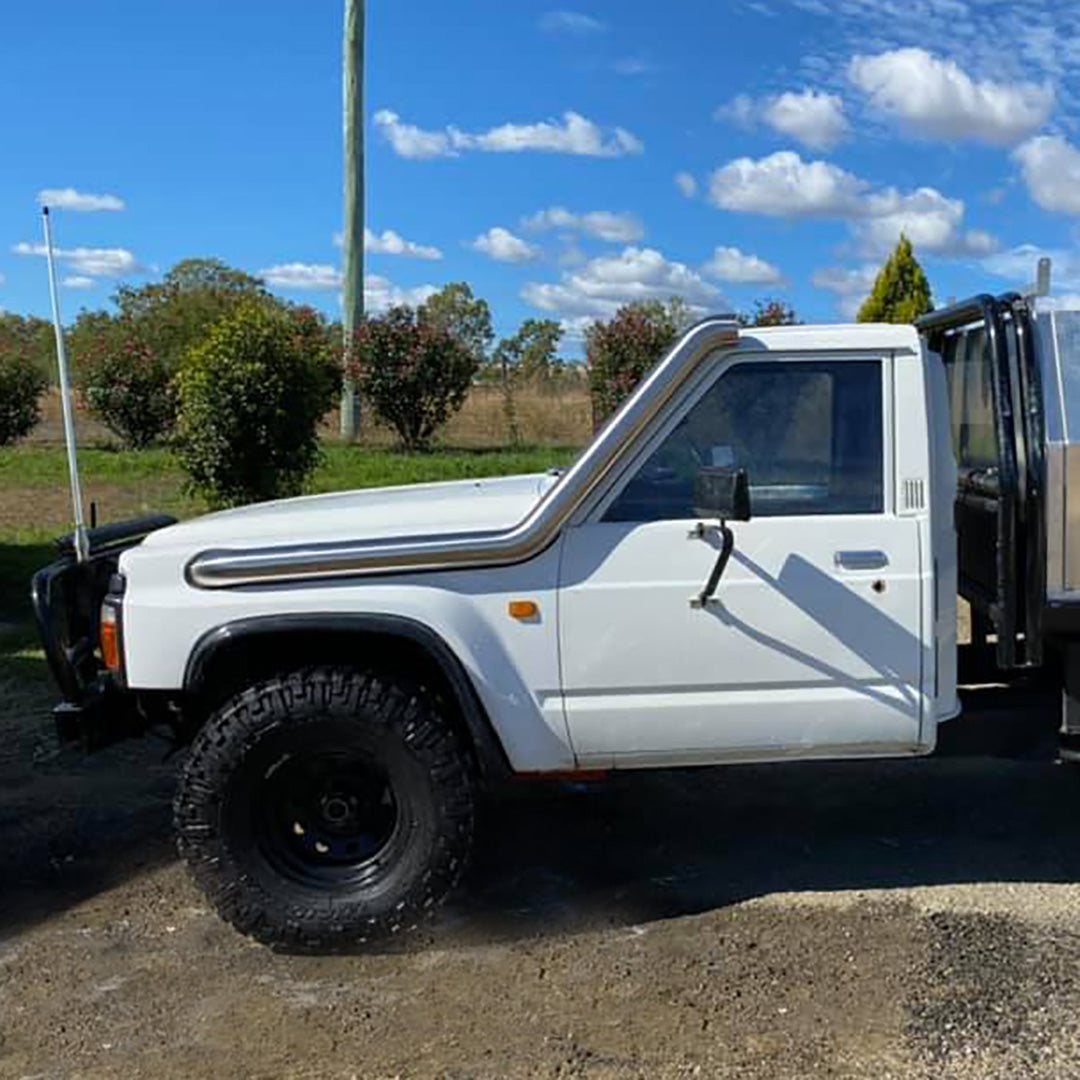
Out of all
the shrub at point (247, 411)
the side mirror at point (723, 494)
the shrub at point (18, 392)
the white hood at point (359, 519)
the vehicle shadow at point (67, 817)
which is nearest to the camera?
the side mirror at point (723, 494)

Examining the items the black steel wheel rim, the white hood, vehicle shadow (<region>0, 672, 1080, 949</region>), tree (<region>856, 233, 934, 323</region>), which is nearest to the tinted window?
vehicle shadow (<region>0, 672, 1080, 949</region>)

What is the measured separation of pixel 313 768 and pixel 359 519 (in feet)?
2.71

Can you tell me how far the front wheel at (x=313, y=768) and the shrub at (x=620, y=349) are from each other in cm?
1331

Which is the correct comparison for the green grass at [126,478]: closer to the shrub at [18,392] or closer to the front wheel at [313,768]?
the shrub at [18,392]

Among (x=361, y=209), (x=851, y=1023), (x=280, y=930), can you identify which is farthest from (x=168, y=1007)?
(x=361, y=209)

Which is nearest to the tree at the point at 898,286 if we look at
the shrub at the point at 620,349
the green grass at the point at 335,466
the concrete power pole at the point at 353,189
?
the shrub at the point at 620,349

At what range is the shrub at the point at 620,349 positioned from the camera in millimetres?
16938

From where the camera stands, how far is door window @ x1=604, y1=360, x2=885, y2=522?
3725mm

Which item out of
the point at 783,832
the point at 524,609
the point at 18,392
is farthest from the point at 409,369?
the point at 524,609

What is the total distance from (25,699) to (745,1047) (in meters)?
4.56

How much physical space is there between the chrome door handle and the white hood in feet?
3.33

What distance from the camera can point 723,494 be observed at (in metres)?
3.43

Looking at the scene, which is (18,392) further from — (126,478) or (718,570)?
(718,570)

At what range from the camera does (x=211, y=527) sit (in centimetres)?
403
